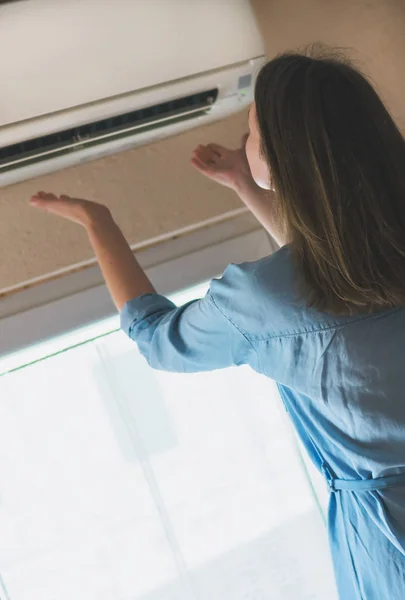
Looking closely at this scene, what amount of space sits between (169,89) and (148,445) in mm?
617

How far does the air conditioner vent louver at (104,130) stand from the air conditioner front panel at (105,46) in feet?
0.19

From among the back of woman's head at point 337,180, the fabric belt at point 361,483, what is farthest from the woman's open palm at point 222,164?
the fabric belt at point 361,483

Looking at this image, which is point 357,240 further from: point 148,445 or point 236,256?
point 148,445

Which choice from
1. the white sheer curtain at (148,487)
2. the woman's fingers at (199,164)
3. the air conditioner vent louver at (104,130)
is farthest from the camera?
the white sheer curtain at (148,487)

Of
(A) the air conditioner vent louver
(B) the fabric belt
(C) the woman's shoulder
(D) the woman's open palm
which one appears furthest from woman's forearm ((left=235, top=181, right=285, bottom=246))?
(B) the fabric belt

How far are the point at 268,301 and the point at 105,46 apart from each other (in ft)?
1.18

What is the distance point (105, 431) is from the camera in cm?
116

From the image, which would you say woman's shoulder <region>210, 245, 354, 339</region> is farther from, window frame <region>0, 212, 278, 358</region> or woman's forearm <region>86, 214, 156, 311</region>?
window frame <region>0, 212, 278, 358</region>

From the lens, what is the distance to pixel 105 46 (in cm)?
79

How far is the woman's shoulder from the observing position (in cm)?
70

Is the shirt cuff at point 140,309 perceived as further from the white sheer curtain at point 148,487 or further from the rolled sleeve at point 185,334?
the white sheer curtain at point 148,487

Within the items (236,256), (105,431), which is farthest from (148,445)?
(236,256)

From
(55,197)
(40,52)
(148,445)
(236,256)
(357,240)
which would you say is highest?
(40,52)

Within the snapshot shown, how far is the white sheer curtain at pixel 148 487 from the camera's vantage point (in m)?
1.12
